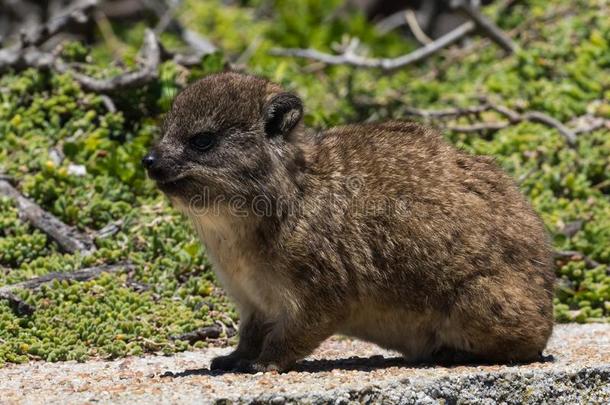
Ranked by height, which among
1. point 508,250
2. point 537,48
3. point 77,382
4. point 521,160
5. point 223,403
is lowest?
point 223,403

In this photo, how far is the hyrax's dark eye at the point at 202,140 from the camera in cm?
578

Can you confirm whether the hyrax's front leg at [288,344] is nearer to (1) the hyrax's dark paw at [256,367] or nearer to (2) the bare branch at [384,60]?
(1) the hyrax's dark paw at [256,367]

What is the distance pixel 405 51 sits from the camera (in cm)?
1272

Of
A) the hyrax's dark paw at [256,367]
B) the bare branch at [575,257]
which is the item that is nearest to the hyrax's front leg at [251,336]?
the hyrax's dark paw at [256,367]

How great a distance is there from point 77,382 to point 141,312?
132 centimetres

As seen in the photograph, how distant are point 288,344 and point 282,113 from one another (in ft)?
4.08

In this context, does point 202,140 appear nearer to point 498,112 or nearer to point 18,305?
point 18,305

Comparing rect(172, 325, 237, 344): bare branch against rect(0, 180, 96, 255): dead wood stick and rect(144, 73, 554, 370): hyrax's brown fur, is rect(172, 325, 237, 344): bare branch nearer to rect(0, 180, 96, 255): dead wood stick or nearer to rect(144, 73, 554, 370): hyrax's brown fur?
rect(144, 73, 554, 370): hyrax's brown fur

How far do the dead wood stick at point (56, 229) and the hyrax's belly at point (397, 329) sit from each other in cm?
219

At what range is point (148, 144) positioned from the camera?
324 inches

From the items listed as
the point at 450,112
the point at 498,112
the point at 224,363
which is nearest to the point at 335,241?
the point at 224,363

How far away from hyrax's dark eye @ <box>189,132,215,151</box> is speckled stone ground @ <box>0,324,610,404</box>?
3.87 ft

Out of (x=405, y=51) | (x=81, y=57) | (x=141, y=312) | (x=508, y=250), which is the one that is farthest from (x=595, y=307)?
(x=405, y=51)

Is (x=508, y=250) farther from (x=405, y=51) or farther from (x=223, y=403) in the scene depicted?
(x=405, y=51)
